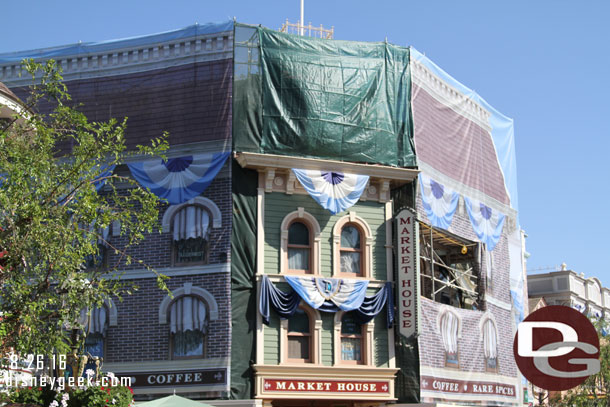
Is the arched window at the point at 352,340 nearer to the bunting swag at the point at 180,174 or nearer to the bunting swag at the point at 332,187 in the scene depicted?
the bunting swag at the point at 332,187

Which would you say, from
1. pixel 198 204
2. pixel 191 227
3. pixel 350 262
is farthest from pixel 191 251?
pixel 350 262

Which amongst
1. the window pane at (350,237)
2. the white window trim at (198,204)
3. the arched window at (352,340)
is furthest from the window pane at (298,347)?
the white window trim at (198,204)

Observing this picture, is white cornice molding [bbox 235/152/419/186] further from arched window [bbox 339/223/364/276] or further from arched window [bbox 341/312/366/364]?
arched window [bbox 341/312/366/364]

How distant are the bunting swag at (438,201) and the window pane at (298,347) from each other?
7.18 m

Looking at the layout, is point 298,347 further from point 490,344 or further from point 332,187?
point 490,344

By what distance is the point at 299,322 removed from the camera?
28.0 metres

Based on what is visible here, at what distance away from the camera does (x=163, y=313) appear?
89.8ft

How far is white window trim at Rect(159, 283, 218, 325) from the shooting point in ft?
88.7

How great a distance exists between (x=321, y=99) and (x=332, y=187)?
3487mm

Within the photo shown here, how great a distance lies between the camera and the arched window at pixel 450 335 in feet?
101

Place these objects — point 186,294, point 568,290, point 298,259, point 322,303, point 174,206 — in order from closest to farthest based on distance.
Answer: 1. point 186,294
2. point 322,303
3. point 174,206
4. point 298,259
5. point 568,290

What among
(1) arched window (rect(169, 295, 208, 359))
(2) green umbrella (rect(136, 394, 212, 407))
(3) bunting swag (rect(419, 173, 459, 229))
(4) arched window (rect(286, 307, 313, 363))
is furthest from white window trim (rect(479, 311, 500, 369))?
(2) green umbrella (rect(136, 394, 212, 407))

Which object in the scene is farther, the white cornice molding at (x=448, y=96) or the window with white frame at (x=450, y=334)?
the white cornice molding at (x=448, y=96)

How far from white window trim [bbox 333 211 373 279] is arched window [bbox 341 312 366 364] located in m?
1.64
